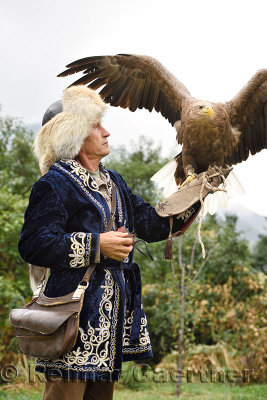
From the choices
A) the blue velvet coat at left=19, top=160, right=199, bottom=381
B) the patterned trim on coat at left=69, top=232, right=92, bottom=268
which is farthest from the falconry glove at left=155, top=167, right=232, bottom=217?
the patterned trim on coat at left=69, top=232, right=92, bottom=268

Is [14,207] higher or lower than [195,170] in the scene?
lower

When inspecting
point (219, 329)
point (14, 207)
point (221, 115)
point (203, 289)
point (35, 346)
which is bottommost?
point (219, 329)

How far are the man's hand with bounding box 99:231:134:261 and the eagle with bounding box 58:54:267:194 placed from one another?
71 cm

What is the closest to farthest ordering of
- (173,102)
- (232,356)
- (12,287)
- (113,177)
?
(113,177) → (173,102) → (12,287) → (232,356)

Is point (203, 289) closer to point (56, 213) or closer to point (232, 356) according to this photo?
point (232, 356)

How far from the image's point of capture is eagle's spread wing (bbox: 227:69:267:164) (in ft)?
10.2

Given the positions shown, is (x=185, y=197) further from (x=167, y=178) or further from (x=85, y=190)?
(x=167, y=178)

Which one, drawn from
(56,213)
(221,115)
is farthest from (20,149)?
(56,213)

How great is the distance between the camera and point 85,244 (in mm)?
1893

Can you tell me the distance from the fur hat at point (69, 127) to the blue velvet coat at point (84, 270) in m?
0.08

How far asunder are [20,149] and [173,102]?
276 inches

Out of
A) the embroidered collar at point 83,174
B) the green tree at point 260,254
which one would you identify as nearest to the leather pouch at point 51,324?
the embroidered collar at point 83,174

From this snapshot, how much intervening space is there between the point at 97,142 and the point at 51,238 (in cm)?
52

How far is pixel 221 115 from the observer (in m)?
2.89
